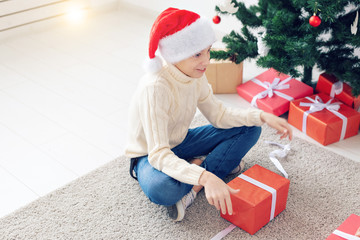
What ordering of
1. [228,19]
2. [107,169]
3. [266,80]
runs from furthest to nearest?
[228,19]
[266,80]
[107,169]

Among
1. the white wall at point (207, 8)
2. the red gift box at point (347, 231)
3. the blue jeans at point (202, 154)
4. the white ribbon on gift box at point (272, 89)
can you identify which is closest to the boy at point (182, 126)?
the blue jeans at point (202, 154)

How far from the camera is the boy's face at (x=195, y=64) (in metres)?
1.54

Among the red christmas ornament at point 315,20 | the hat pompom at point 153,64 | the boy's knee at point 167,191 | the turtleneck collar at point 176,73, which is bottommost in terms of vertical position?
the boy's knee at point 167,191

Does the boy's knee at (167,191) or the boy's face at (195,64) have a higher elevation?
the boy's face at (195,64)

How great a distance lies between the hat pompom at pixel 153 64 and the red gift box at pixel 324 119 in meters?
0.90

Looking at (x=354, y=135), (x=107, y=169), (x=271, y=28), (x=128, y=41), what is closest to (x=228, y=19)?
(x=128, y=41)

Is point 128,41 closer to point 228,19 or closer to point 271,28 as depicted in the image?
point 228,19

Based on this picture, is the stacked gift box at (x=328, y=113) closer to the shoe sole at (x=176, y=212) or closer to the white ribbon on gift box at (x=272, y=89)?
the white ribbon on gift box at (x=272, y=89)

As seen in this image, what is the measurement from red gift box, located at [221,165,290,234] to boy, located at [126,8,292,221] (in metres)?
0.06

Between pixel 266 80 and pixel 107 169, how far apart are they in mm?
1024

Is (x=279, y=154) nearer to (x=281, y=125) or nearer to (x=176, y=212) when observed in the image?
(x=281, y=125)

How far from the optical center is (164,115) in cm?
155

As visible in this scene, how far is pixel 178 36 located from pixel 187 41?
34 millimetres

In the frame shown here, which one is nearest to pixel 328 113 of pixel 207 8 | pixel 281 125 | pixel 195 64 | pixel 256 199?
pixel 281 125
